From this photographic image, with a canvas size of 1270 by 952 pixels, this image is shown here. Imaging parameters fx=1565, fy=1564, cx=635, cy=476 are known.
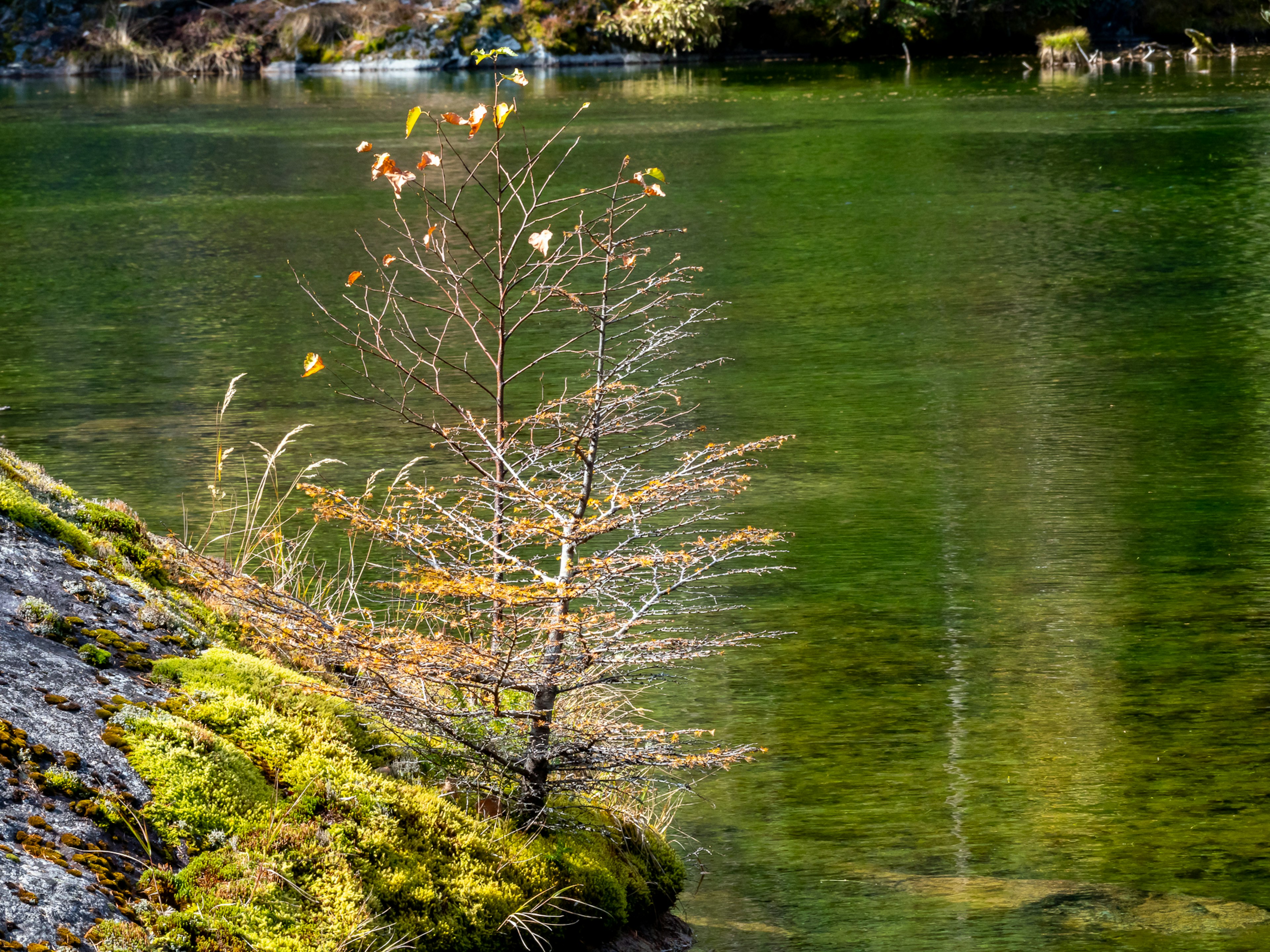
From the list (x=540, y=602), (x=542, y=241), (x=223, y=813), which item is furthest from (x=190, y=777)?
(x=542, y=241)

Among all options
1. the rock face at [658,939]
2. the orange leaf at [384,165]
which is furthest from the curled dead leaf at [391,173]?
the rock face at [658,939]

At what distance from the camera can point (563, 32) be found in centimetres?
4225

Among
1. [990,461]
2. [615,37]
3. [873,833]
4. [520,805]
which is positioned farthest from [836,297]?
[615,37]

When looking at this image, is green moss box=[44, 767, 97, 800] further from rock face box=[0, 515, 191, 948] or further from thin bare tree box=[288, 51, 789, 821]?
thin bare tree box=[288, 51, 789, 821]

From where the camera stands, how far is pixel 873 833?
17.1 ft

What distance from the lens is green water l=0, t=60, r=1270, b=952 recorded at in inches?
206

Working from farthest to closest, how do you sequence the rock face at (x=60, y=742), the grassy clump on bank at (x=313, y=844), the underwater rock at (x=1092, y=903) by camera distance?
the underwater rock at (x=1092, y=903) → the grassy clump on bank at (x=313, y=844) → the rock face at (x=60, y=742)

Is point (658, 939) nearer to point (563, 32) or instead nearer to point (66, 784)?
point (66, 784)

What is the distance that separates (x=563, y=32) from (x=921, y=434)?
1364 inches

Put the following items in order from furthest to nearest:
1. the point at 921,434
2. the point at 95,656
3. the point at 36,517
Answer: the point at 921,434 < the point at 36,517 < the point at 95,656

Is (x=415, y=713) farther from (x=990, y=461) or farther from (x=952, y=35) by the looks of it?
(x=952, y=35)

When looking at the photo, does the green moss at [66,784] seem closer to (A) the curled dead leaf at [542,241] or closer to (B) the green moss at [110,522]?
(B) the green moss at [110,522]

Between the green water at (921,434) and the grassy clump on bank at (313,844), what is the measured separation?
24.2 inches

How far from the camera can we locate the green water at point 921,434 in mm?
5223
